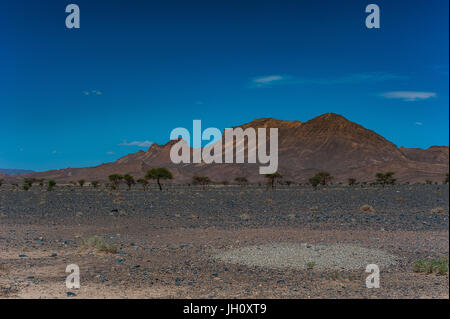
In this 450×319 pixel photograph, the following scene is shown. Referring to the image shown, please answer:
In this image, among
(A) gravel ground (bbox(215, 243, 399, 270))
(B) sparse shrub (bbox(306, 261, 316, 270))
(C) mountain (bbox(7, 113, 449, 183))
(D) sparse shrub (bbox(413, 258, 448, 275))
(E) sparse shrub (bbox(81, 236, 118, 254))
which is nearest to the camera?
(D) sparse shrub (bbox(413, 258, 448, 275))

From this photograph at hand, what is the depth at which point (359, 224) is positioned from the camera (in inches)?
823

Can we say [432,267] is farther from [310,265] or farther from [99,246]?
[99,246]

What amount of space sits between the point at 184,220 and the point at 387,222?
1125 cm

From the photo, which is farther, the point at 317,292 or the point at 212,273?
the point at 212,273

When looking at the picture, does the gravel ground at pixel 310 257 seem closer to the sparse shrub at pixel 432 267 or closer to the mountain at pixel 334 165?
the sparse shrub at pixel 432 267

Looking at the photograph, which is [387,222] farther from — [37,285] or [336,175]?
[336,175]

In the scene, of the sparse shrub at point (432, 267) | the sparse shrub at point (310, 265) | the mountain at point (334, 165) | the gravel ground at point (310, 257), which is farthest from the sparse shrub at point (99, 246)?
the mountain at point (334, 165)

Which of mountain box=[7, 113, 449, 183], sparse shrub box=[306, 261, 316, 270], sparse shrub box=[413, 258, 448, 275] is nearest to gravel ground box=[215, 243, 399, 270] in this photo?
sparse shrub box=[306, 261, 316, 270]

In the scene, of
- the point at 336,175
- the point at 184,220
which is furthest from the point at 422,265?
the point at 336,175

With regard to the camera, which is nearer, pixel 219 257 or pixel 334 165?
pixel 219 257

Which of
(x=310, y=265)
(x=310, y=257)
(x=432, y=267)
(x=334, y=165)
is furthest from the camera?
(x=334, y=165)

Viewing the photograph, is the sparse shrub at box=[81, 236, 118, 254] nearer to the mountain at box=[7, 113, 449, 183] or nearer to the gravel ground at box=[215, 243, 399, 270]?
the gravel ground at box=[215, 243, 399, 270]

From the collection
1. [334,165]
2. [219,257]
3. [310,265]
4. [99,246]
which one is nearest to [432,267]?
[310,265]

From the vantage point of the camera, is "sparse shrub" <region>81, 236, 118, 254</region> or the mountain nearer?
"sparse shrub" <region>81, 236, 118, 254</region>
